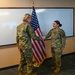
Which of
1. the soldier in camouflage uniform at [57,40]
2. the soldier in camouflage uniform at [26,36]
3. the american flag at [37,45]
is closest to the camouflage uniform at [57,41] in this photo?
the soldier in camouflage uniform at [57,40]

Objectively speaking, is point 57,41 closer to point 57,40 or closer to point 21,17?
point 57,40

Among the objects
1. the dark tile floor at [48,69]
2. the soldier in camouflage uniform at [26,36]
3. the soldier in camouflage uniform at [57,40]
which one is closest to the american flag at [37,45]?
the dark tile floor at [48,69]

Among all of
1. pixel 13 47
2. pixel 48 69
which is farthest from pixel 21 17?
pixel 48 69

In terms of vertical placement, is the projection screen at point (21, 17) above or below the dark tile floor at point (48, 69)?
above

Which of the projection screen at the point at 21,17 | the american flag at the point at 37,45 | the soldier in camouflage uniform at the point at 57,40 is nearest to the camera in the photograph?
the soldier in camouflage uniform at the point at 57,40

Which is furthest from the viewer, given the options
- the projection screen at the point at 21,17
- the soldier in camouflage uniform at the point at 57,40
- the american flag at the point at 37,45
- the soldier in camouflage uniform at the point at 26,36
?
the american flag at the point at 37,45

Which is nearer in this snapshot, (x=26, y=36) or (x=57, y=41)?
(x=26, y=36)

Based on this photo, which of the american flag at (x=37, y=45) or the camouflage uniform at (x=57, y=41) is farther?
the american flag at (x=37, y=45)

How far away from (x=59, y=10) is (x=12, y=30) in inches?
69.2

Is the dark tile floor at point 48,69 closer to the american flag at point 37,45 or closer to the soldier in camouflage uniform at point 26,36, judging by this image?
the american flag at point 37,45

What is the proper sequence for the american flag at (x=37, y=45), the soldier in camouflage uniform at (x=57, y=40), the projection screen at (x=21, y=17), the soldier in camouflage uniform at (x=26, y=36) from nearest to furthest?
1. the soldier in camouflage uniform at (x=26, y=36)
2. the soldier in camouflage uniform at (x=57, y=40)
3. the projection screen at (x=21, y=17)
4. the american flag at (x=37, y=45)

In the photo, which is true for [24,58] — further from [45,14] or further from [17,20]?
[45,14]

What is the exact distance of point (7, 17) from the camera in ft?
13.2

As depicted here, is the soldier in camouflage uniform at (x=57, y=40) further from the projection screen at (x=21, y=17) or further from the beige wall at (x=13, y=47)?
the beige wall at (x=13, y=47)
